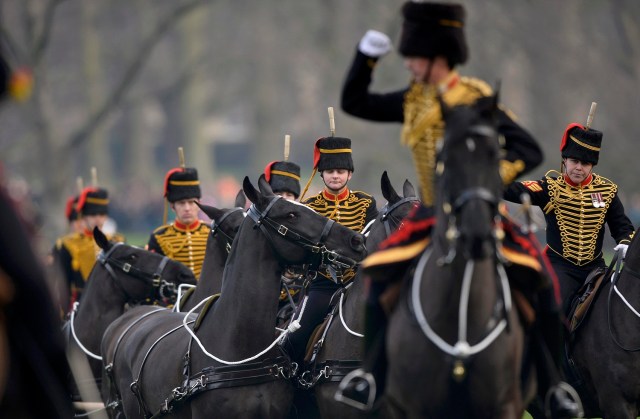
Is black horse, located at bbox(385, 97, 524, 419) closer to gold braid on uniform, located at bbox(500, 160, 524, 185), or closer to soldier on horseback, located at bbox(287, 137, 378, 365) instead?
gold braid on uniform, located at bbox(500, 160, 524, 185)

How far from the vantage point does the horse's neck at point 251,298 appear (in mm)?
8805

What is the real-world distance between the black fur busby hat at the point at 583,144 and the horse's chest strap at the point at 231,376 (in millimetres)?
3074

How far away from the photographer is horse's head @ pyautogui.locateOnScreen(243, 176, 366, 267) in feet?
28.9

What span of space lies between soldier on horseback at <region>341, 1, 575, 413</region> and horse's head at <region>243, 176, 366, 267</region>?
5.54ft

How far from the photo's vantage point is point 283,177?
446 inches

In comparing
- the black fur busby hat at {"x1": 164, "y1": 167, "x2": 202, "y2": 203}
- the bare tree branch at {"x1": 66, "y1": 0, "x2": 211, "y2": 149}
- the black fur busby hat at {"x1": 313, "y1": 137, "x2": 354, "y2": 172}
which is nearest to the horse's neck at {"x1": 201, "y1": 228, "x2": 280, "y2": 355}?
the black fur busby hat at {"x1": 313, "y1": 137, "x2": 354, "y2": 172}

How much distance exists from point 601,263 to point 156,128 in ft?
183

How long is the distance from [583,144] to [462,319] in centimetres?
438

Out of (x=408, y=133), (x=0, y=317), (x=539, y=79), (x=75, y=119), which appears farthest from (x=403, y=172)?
(x=0, y=317)

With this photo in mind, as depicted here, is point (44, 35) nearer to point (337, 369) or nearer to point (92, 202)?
point (92, 202)

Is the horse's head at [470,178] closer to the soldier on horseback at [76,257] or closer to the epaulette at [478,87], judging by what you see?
the epaulette at [478,87]

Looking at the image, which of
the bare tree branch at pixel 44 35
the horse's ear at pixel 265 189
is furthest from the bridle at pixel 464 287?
the bare tree branch at pixel 44 35

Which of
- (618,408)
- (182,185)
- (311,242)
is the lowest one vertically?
(618,408)

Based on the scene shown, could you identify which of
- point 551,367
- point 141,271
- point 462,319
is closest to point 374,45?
point 462,319
